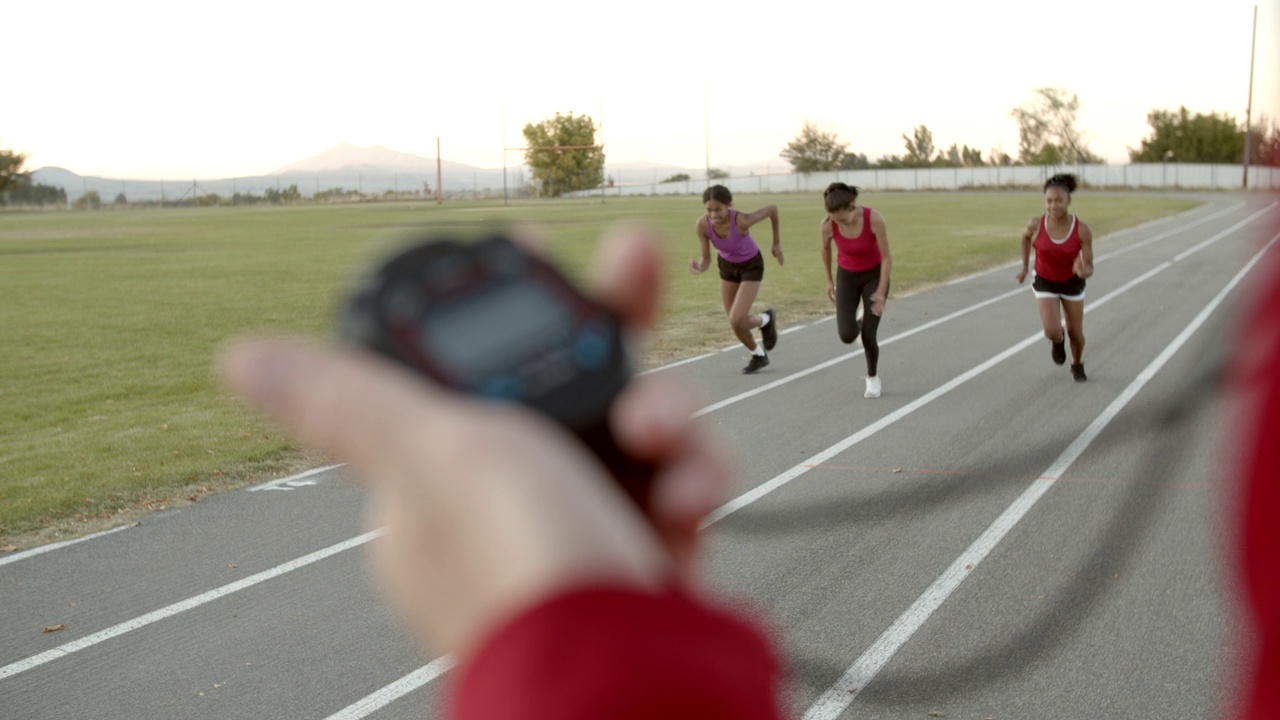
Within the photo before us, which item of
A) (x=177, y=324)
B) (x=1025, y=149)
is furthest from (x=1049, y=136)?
(x=177, y=324)

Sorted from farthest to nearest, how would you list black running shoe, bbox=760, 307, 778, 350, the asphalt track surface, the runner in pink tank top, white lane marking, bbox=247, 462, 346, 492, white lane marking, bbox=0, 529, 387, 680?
black running shoe, bbox=760, 307, 778, 350 < the runner in pink tank top < white lane marking, bbox=247, 462, 346, 492 < white lane marking, bbox=0, 529, 387, 680 < the asphalt track surface

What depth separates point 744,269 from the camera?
13.1 m

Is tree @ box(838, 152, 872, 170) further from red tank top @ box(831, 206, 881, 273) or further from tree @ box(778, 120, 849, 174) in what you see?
red tank top @ box(831, 206, 881, 273)

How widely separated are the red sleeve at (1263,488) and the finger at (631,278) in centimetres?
40

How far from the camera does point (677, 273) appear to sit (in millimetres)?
26125

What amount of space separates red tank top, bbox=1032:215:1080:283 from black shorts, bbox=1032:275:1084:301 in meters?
0.05

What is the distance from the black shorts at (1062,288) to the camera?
475 inches

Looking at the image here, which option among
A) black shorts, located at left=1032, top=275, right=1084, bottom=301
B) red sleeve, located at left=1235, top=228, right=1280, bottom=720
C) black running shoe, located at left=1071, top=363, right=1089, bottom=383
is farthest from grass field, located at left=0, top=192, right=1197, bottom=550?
black running shoe, located at left=1071, top=363, right=1089, bottom=383

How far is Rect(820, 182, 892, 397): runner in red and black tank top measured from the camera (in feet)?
38.2

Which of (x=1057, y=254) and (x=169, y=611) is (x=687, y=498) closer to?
(x=169, y=611)

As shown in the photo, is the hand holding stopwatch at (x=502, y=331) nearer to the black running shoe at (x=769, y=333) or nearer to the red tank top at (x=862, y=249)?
the red tank top at (x=862, y=249)

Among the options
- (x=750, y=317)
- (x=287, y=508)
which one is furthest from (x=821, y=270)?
(x=287, y=508)

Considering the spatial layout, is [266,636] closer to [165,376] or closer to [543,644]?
[543,644]

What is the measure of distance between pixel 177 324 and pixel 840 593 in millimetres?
15243
